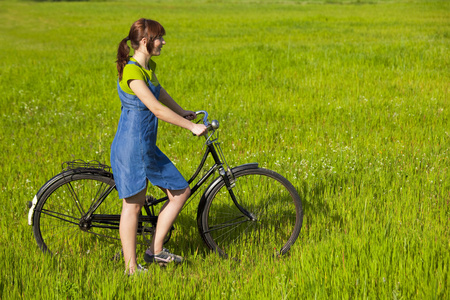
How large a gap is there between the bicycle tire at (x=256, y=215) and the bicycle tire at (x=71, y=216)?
3.47 ft

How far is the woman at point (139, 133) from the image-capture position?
3896 millimetres

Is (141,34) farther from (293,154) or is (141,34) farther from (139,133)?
(293,154)

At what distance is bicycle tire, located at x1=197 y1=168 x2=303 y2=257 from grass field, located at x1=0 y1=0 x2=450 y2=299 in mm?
216

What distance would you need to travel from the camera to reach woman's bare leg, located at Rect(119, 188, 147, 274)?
418cm

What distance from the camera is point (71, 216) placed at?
4.48 metres

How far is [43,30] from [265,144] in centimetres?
3196

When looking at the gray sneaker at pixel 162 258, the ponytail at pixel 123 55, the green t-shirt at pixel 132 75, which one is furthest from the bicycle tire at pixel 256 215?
the ponytail at pixel 123 55

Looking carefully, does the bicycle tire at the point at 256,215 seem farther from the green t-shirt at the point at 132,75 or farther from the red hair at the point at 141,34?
the red hair at the point at 141,34

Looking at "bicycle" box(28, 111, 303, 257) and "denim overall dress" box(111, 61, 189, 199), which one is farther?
"bicycle" box(28, 111, 303, 257)

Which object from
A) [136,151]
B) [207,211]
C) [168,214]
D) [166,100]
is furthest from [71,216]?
[166,100]

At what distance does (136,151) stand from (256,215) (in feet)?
5.52

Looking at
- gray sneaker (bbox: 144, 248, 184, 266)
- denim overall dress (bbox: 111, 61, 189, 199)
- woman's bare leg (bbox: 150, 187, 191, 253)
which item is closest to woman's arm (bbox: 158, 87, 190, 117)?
denim overall dress (bbox: 111, 61, 189, 199)

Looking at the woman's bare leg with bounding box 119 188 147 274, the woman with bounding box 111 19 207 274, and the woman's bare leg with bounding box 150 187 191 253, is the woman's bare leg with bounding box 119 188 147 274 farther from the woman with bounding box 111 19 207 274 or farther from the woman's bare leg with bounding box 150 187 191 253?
the woman's bare leg with bounding box 150 187 191 253

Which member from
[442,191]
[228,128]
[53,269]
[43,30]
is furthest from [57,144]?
[43,30]
